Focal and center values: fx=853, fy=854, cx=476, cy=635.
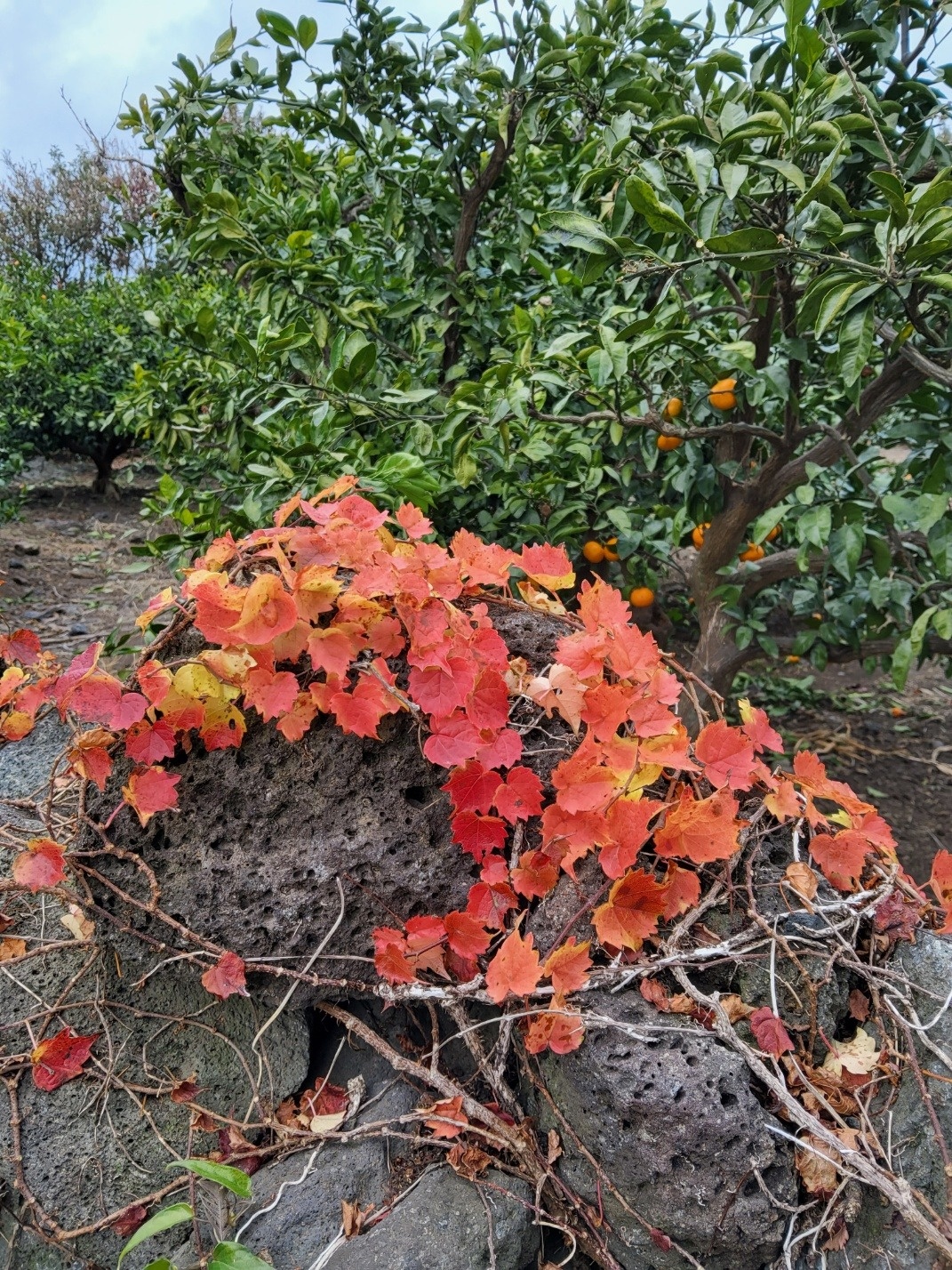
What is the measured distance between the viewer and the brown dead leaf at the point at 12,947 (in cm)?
150

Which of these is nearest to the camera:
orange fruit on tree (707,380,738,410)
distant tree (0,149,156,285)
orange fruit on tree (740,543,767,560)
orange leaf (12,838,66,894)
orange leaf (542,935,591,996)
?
orange leaf (542,935,591,996)

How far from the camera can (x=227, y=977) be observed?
123cm

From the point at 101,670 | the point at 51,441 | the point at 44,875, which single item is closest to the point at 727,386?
the point at 101,670

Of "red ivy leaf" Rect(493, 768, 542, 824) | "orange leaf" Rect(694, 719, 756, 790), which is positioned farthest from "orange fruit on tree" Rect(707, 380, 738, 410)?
"red ivy leaf" Rect(493, 768, 542, 824)

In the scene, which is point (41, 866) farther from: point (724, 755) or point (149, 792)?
point (724, 755)

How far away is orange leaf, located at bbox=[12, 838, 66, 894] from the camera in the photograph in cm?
129

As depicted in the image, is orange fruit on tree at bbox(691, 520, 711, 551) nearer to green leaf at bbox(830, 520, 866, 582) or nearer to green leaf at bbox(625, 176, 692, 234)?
green leaf at bbox(830, 520, 866, 582)

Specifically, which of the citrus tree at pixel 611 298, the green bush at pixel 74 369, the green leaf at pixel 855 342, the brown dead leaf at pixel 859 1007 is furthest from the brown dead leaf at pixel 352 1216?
the green bush at pixel 74 369

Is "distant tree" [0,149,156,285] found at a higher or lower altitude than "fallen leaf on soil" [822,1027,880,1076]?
higher

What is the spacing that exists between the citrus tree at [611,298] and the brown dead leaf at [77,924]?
2.88 ft

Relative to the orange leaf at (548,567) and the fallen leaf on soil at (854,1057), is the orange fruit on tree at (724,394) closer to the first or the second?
the orange leaf at (548,567)

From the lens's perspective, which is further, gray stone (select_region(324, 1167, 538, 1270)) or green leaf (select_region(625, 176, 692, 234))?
green leaf (select_region(625, 176, 692, 234))

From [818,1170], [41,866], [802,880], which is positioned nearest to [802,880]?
[802,880]

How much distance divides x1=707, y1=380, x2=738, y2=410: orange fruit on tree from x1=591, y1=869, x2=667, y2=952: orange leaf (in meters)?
1.53
